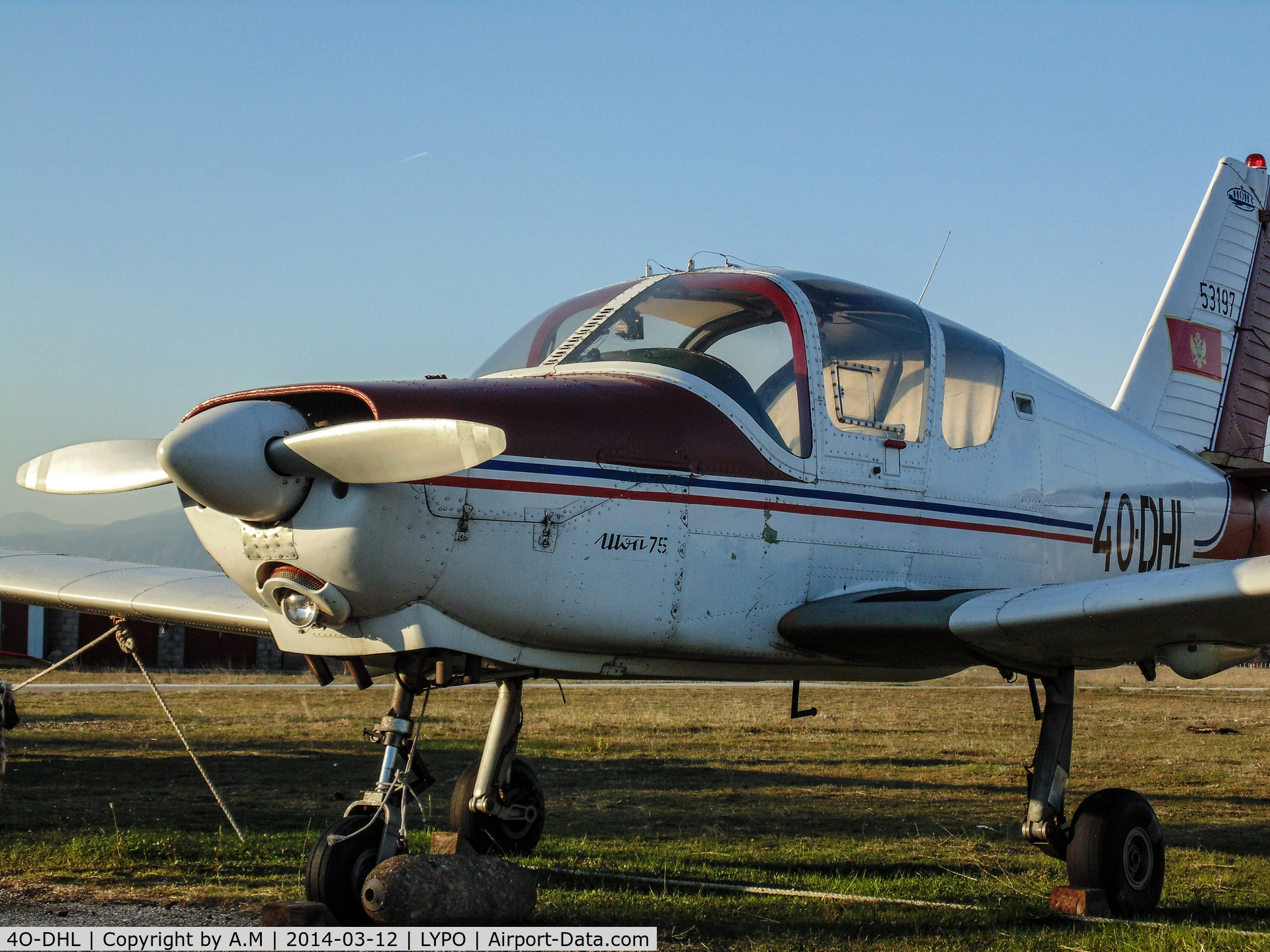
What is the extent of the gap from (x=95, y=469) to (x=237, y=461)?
1.25m

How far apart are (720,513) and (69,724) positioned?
48.4 feet

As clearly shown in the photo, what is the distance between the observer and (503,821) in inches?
279

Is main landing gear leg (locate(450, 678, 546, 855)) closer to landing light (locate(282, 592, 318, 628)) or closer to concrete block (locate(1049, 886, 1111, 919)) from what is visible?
landing light (locate(282, 592, 318, 628))

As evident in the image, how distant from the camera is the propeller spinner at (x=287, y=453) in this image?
14.0 feet

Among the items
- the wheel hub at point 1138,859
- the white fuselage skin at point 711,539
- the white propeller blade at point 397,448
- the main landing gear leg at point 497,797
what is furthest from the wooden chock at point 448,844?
the wheel hub at point 1138,859

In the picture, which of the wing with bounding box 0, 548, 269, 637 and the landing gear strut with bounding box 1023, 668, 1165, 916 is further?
the wing with bounding box 0, 548, 269, 637

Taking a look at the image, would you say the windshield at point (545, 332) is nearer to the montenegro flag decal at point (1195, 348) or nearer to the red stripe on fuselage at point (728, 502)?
the red stripe on fuselage at point (728, 502)

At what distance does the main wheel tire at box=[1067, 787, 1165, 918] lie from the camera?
237 inches

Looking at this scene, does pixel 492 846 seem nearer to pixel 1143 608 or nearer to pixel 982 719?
pixel 1143 608

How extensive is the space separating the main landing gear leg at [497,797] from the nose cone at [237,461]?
258 cm

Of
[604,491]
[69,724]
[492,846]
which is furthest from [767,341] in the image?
[69,724]

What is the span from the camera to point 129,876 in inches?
246

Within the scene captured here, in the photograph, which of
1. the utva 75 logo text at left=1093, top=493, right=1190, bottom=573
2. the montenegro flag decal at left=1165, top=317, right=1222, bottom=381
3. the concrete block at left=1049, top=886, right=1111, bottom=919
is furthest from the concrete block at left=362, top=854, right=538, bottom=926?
the montenegro flag decal at left=1165, top=317, right=1222, bottom=381

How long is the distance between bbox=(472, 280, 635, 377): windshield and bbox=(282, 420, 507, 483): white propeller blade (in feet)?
6.30
